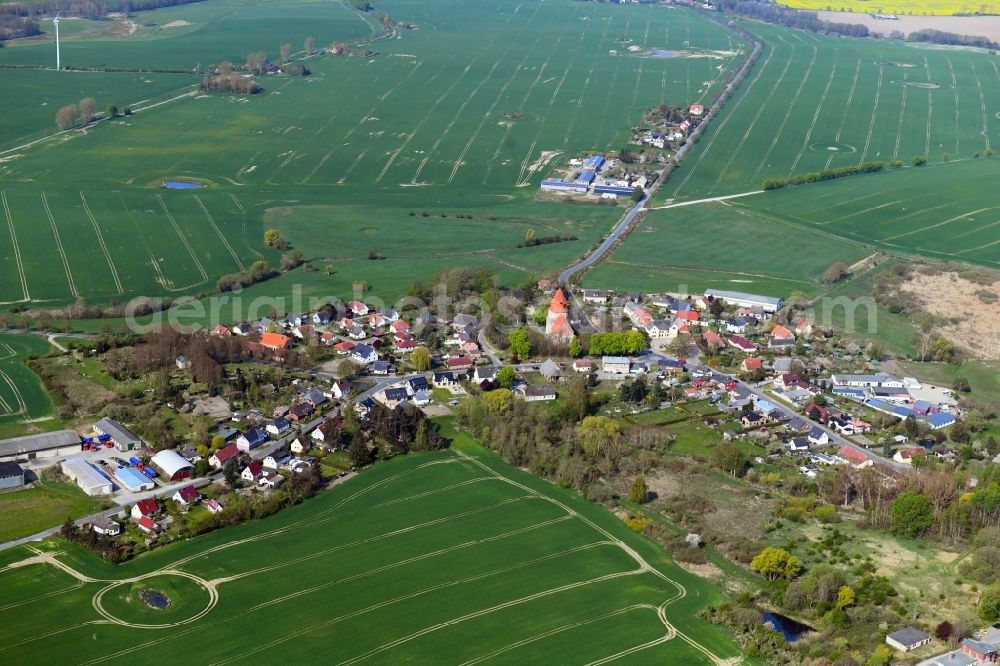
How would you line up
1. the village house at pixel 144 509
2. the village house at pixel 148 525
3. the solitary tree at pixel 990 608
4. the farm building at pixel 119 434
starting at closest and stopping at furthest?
the solitary tree at pixel 990 608 → the village house at pixel 148 525 → the village house at pixel 144 509 → the farm building at pixel 119 434

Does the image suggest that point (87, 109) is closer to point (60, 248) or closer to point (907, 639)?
point (60, 248)

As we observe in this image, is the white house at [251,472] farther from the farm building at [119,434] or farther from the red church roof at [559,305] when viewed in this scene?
the red church roof at [559,305]

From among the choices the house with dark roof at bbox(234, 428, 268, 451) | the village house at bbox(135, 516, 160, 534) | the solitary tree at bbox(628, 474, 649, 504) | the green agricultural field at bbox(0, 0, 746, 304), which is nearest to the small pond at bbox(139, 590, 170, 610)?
the village house at bbox(135, 516, 160, 534)

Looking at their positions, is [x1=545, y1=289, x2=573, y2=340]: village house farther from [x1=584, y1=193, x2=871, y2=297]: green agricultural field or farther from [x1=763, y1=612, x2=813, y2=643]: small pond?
[x1=763, y1=612, x2=813, y2=643]: small pond

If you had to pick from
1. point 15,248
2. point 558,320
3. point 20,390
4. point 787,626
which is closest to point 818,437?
point 787,626

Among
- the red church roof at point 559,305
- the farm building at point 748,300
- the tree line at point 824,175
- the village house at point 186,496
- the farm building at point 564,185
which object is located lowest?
the village house at point 186,496

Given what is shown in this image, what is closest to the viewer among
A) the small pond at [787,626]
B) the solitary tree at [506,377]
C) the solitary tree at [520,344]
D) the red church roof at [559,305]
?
the small pond at [787,626]

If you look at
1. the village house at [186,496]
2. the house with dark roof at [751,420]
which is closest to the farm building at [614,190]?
the house with dark roof at [751,420]

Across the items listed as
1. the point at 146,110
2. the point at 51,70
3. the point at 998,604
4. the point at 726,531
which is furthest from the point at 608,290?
the point at 51,70
